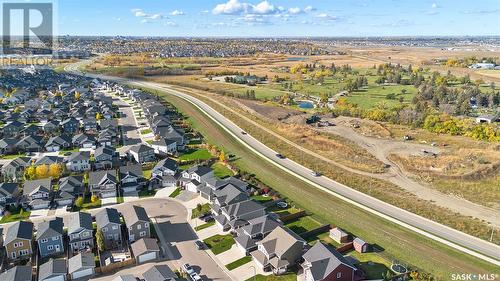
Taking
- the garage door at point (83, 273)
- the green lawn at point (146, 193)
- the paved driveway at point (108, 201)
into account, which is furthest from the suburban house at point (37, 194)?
the garage door at point (83, 273)

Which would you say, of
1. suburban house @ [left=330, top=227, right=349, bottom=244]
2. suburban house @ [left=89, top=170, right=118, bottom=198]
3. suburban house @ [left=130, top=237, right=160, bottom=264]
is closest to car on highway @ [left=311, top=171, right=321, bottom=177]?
suburban house @ [left=330, top=227, right=349, bottom=244]

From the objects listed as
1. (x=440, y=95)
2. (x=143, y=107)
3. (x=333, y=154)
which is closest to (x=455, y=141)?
(x=333, y=154)

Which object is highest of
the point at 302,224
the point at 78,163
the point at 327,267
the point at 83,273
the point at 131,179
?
the point at 78,163

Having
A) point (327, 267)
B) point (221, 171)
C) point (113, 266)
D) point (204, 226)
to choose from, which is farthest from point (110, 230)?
point (221, 171)

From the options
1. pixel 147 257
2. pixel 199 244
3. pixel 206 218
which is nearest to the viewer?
pixel 147 257

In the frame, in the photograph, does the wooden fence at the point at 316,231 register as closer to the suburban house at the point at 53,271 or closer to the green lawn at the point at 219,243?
the green lawn at the point at 219,243

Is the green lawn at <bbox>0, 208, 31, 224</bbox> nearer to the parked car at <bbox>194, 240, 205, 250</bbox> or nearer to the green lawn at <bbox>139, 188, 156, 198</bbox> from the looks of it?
the green lawn at <bbox>139, 188, 156, 198</bbox>

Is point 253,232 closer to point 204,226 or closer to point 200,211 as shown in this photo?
point 204,226
